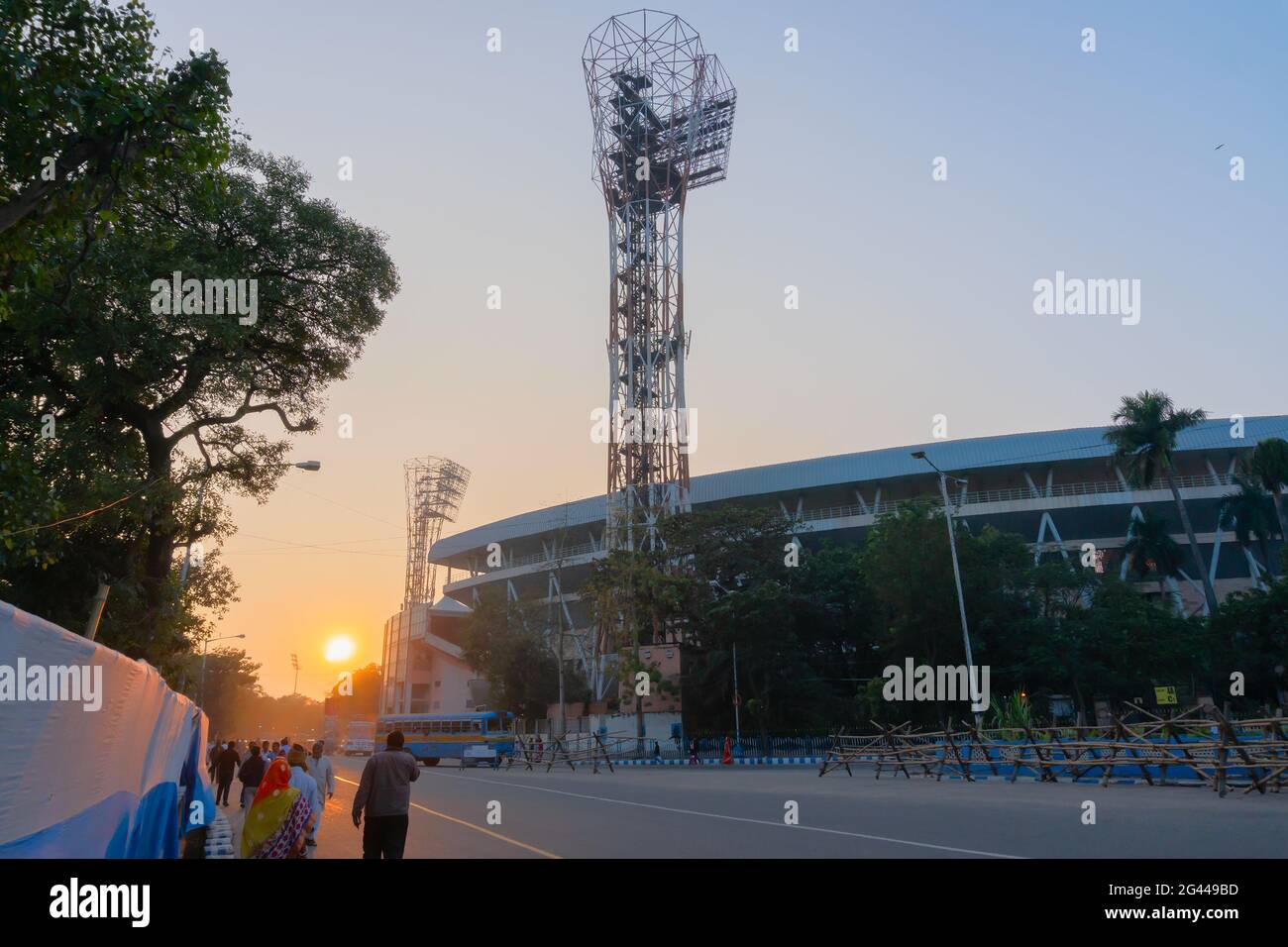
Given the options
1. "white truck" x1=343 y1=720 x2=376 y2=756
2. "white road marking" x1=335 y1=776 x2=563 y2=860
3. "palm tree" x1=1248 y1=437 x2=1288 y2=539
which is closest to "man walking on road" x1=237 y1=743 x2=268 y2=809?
"white road marking" x1=335 y1=776 x2=563 y2=860

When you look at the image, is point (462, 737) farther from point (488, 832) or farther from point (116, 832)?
point (116, 832)

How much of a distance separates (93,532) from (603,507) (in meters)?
58.1

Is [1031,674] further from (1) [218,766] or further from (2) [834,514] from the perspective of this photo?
(1) [218,766]

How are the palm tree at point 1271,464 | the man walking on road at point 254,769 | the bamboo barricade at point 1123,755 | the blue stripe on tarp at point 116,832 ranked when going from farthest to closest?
the palm tree at point 1271,464
the bamboo barricade at point 1123,755
the man walking on road at point 254,769
the blue stripe on tarp at point 116,832

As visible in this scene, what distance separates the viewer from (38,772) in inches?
194

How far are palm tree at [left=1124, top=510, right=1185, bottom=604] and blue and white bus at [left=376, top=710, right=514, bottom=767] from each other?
3822 cm

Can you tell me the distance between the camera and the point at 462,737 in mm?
55188

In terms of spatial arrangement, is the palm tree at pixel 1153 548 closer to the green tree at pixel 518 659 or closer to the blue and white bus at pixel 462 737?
the blue and white bus at pixel 462 737

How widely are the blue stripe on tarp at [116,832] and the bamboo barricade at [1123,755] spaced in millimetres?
17501

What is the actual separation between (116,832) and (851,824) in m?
9.83

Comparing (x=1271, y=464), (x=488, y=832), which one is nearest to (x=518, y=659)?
(x=1271, y=464)

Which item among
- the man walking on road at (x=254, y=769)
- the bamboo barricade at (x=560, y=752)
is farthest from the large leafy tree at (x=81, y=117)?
the bamboo barricade at (x=560, y=752)

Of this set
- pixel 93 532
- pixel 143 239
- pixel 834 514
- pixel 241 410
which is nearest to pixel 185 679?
pixel 93 532

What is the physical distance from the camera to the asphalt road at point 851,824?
10305mm
